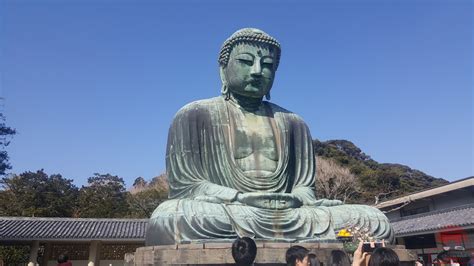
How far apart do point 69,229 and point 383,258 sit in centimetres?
1829

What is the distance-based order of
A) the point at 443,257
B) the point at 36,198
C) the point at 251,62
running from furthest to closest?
the point at 36,198, the point at 251,62, the point at 443,257

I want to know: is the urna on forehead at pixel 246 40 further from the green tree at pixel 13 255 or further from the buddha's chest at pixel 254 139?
the green tree at pixel 13 255

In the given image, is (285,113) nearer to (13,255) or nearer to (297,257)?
(297,257)

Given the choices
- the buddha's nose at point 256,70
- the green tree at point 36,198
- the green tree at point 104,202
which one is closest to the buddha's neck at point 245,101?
the buddha's nose at point 256,70

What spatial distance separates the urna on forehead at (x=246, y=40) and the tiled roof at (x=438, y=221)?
12675mm

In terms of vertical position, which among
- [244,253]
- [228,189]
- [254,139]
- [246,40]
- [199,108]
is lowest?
[244,253]

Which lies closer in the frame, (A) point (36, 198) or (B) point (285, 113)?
(B) point (285, 113)

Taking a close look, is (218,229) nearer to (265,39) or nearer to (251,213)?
(251,213)

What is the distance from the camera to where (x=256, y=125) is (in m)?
6.93

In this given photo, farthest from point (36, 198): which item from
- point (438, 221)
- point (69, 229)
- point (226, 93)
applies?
point (226, 93)

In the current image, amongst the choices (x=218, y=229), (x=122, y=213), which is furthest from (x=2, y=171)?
(x=122, y=213)

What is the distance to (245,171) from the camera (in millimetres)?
6406

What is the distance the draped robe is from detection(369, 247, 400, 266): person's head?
277 centimetres

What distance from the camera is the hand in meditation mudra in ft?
17.1
